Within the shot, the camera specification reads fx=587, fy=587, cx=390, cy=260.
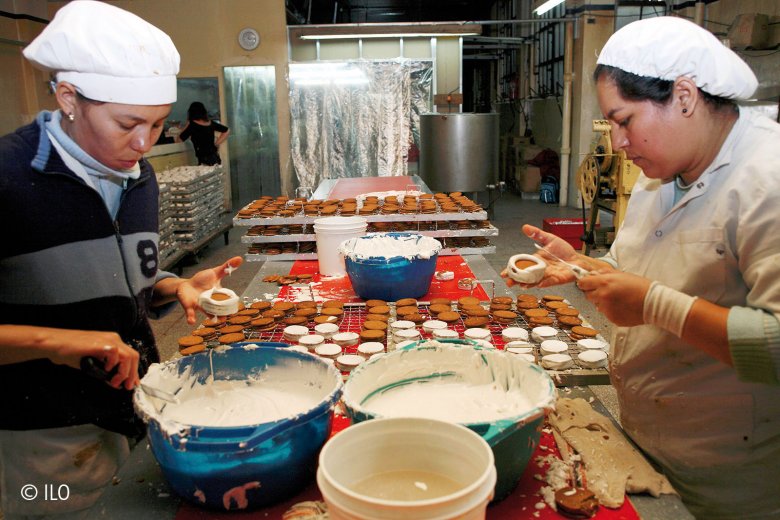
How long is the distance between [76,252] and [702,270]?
1557 millimetres

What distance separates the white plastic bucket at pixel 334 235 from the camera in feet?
9.18

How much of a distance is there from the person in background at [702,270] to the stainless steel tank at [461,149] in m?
6.72

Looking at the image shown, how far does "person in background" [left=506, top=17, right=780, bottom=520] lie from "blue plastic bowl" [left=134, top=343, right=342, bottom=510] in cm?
79

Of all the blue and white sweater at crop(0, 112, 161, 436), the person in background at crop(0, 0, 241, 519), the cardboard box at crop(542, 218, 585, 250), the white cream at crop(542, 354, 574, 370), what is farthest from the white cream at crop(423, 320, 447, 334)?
the cardboard box at crop(542, 218, 585, 250)

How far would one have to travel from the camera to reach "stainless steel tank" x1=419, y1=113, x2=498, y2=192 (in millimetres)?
8148

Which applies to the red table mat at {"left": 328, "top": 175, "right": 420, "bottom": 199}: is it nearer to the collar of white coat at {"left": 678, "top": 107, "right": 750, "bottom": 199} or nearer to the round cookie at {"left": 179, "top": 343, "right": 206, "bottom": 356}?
the round cookie at {"left": 179, "top": 343, "right": 206, "bottom": 356}

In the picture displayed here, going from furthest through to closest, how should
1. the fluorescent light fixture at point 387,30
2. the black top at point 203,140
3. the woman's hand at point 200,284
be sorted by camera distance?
the fluorescent light fixture at point 387,30 < the black top at point 203,140 < the woman's hand at point 200,284

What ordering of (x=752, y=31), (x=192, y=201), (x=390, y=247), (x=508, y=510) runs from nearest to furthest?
1. (x=508, y=510)
2. (x=390, y=247)
3. (x=752, y=31)
4. (x=192, y=201)

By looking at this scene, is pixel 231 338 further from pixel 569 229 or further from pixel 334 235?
pixel 569 229

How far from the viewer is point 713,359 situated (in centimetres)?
147

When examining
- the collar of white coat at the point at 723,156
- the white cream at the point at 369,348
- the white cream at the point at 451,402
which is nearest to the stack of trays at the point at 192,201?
the white cream at the point at 369,348

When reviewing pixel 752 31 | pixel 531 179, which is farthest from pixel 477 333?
pixel 531 179

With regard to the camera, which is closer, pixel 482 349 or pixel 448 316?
pixel 482 349

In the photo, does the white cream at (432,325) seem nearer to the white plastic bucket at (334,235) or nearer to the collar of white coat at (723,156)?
the white plastic bucket at (334,235)
